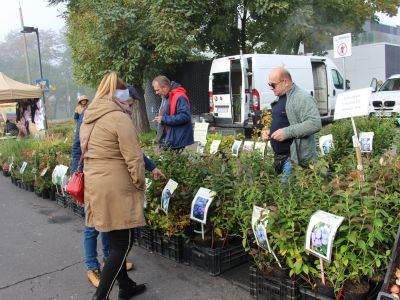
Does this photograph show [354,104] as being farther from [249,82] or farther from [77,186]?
[249,82]

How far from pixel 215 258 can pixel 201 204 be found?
0.55m

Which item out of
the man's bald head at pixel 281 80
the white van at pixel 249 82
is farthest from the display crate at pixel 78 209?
the white van at pixel 249 82

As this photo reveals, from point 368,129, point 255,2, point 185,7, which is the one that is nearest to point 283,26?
point 255,2

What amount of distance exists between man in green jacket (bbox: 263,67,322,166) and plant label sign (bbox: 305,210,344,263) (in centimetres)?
115

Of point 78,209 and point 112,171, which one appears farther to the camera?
point 78,209

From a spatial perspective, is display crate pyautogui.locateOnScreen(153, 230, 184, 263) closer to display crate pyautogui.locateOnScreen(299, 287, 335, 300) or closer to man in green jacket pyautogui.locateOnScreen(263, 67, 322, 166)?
man in green jacket pyautogui.locateOnScreen(263, 67, 322, 166)

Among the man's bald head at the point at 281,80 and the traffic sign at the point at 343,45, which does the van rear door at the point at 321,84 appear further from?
the man's bald head at the point at 281,80

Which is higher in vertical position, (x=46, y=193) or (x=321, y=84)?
(x=321, y=84)

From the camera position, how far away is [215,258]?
392cm

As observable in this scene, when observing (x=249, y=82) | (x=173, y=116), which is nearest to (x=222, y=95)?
(x=249, y=82)

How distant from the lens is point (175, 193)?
4164 millimetres

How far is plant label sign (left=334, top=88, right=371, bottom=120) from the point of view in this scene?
131 inches

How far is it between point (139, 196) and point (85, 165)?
492 mm

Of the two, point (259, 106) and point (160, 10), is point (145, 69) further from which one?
point (259, 106)
